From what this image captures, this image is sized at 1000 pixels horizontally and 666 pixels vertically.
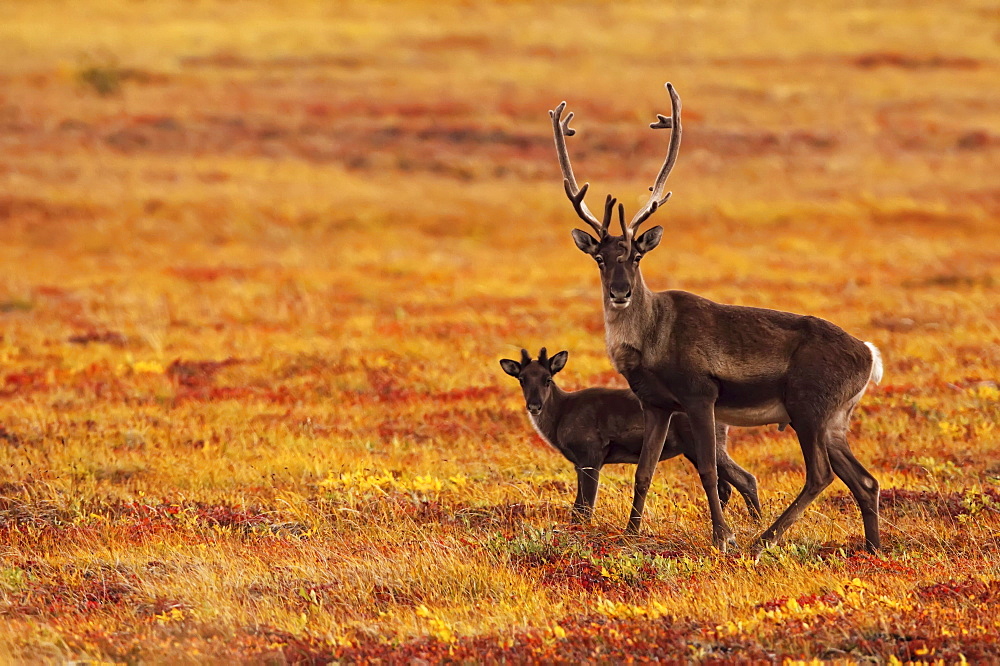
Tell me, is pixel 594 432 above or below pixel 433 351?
above

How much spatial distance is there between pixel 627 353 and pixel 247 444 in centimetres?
550

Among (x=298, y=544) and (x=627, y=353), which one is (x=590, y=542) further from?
(x=298, y=544)

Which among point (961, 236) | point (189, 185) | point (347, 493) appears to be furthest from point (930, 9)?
point (347, 493)

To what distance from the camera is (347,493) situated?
10.9m

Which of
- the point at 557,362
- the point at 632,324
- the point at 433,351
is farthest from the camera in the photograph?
the point at 433,351

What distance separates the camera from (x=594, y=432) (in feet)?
35.7

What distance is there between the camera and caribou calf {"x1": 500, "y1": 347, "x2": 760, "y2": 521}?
10.2 meters

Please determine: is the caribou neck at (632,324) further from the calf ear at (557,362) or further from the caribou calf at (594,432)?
the calf ear at (557,362)

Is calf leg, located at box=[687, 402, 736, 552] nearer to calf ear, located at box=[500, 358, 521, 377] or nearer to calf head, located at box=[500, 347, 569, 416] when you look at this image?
calf head, located at box=[500, 347, 569, 416]

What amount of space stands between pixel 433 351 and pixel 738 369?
10.1 metres

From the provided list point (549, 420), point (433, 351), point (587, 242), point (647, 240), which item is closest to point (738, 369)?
point (647, 240)

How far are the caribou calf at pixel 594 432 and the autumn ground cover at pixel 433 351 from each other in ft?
0.91

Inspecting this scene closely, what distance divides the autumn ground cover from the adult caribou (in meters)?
0.55

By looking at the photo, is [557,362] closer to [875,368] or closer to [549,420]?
[549,420]
